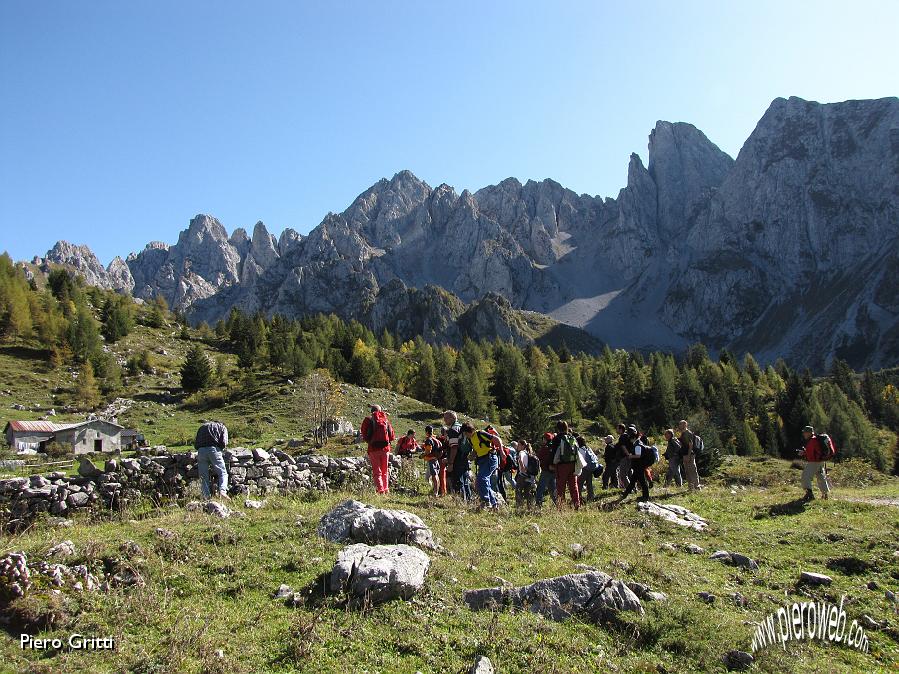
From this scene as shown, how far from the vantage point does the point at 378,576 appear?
707 centimetres

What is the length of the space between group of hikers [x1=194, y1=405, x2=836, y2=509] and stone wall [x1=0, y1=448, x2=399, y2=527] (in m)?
1.52

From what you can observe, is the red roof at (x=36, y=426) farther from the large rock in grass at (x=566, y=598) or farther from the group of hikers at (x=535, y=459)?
the large rock in grass at (x=566, y=598)

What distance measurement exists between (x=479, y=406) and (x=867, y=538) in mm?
76348

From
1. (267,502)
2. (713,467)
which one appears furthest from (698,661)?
(713,467)

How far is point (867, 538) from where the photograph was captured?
11156 millimetres

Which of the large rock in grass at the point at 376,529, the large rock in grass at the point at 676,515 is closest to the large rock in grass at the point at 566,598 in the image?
the large rock in grass at the point at 376,529

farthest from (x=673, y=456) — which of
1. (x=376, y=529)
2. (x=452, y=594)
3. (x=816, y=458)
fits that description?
(x=452, y=594)

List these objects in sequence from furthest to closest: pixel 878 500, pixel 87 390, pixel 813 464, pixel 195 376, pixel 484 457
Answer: pixel 195 376 → pixel 87 390 → pixel 878 500 → pixel 813 464 → pixel 484 457

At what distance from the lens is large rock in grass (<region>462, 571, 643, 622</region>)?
7.12 metres

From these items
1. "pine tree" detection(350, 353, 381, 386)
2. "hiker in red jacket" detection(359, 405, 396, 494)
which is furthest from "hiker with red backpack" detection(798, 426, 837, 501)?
"pine tree" detection(350, 353, 381, 386)

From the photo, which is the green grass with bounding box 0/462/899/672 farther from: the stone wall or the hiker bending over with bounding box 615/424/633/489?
the hiker bending over with bounding box 615/424/633/489

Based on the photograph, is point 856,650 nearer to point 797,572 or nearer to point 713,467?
point 797,572

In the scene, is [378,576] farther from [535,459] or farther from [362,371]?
[362,371]

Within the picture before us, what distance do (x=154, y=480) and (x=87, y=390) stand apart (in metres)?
51.3
